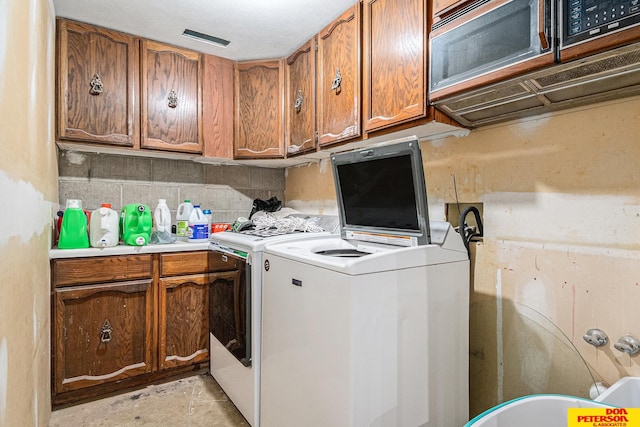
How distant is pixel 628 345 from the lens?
1.21 m

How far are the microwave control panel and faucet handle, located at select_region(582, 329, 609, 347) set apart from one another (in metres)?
1.03

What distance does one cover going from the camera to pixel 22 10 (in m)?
1.09

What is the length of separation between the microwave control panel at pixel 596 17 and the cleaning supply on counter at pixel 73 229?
258 cm

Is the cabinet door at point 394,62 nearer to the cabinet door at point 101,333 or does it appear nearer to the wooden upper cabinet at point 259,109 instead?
the wooden upper cabinet at point 259,109


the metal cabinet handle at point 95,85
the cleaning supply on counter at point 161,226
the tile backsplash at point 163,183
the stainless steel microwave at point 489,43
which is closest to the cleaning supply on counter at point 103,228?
the cleaning supply on counter at point 161,226

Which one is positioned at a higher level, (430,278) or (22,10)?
(22,10)

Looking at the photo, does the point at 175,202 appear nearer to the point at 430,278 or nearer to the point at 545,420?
the point at 430,278

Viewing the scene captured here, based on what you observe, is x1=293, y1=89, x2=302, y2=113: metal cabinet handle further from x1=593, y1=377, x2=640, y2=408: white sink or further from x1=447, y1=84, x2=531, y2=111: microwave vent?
x1=593, y1=377, x2=640, y2=408: white sink

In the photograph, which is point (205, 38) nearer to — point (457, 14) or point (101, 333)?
point (457, 14)

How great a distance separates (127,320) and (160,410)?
23.2 inches

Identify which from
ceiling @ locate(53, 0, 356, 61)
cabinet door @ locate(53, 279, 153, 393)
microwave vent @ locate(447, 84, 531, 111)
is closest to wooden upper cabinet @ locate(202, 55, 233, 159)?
ceiling @ locate(53, 0, 356, 61)

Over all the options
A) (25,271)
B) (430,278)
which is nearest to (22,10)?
(25,271)

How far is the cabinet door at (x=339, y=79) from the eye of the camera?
77.2 inches

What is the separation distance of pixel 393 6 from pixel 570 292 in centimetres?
151
